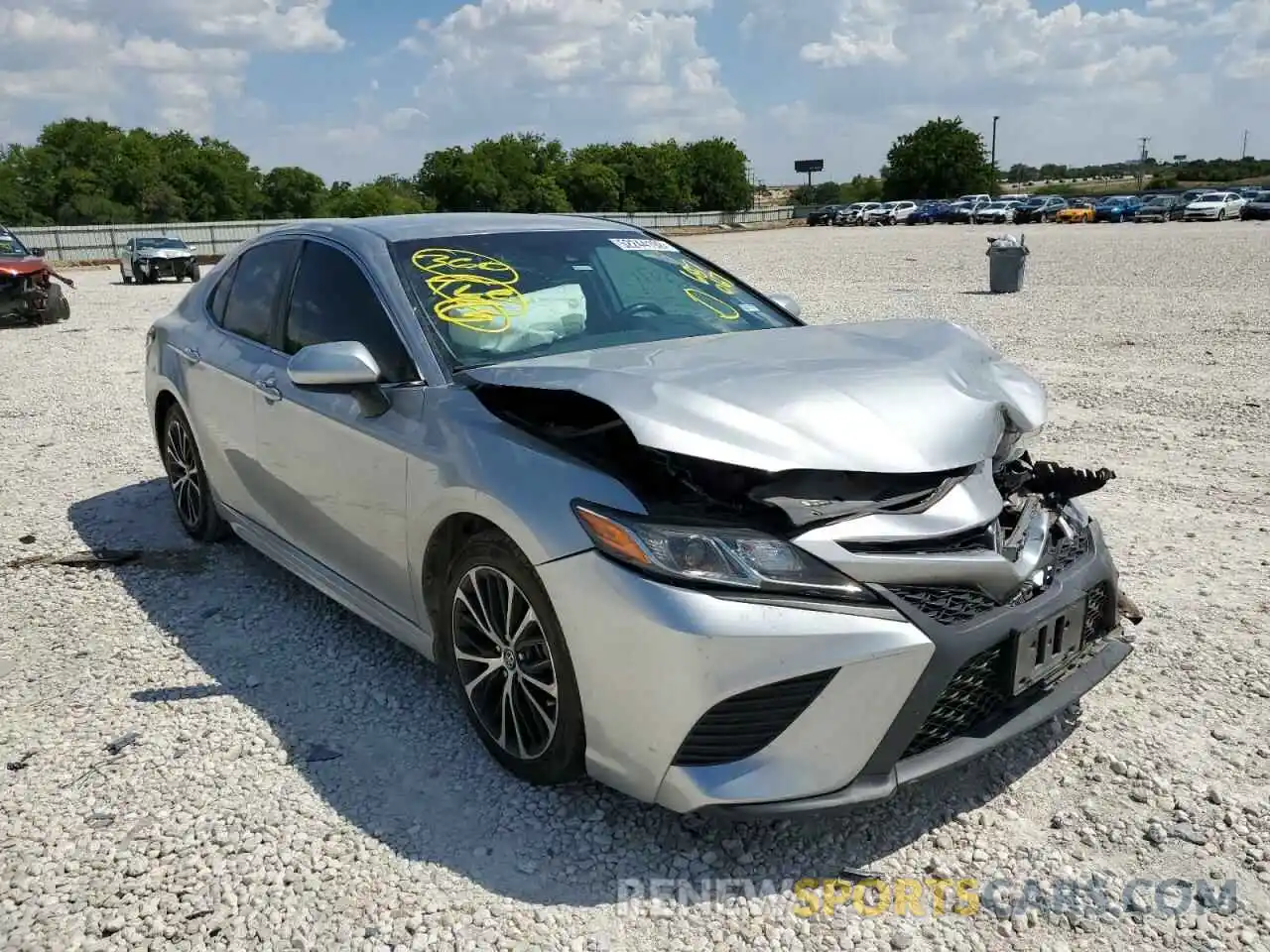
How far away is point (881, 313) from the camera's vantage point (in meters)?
14.9

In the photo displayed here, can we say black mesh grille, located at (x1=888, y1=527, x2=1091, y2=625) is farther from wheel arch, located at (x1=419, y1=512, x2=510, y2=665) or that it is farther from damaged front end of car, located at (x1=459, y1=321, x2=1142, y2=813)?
wheel arch, located at (x1=419, y1=512, x2=510, y2=665)

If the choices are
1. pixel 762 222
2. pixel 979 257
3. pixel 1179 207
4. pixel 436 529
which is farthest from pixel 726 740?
pixel 762 222

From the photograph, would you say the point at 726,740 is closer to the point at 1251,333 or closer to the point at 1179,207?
the point at 1251,333

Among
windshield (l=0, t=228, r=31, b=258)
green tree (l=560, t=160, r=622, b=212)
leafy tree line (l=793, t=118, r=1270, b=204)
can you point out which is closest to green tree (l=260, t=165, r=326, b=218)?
green tree (l=560, t=160, r=622, b=212)

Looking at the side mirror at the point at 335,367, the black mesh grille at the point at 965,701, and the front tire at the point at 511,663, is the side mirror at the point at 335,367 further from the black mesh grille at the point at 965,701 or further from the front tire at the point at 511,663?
the black mesh grille at the point at 965,701

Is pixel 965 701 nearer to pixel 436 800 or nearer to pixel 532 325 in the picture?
pixel 436 800

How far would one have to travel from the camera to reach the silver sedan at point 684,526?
8.25 ft

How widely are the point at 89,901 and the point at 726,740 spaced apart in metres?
1.73

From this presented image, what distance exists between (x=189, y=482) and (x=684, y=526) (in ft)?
12.2

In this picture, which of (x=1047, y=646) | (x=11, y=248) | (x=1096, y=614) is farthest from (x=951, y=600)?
(x=11, y=248)

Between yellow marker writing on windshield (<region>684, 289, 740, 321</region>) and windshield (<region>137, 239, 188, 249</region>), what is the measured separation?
27.4m

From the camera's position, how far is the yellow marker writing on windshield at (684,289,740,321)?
163 inches

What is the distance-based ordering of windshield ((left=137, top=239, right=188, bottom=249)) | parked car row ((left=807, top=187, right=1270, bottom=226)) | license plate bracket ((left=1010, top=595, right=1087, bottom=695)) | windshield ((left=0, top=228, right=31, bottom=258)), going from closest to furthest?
license plate bracket ((left=1010, top=595, right=1087, bottom=695))
windshield ((left=0, top=228, right=31, bottom=258))
windshield ((left=137, top=239, right=188, bottom=249))
parked car row ((left=807, top=187, right=1270, bottom=226))

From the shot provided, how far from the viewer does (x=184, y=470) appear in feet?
17.8
